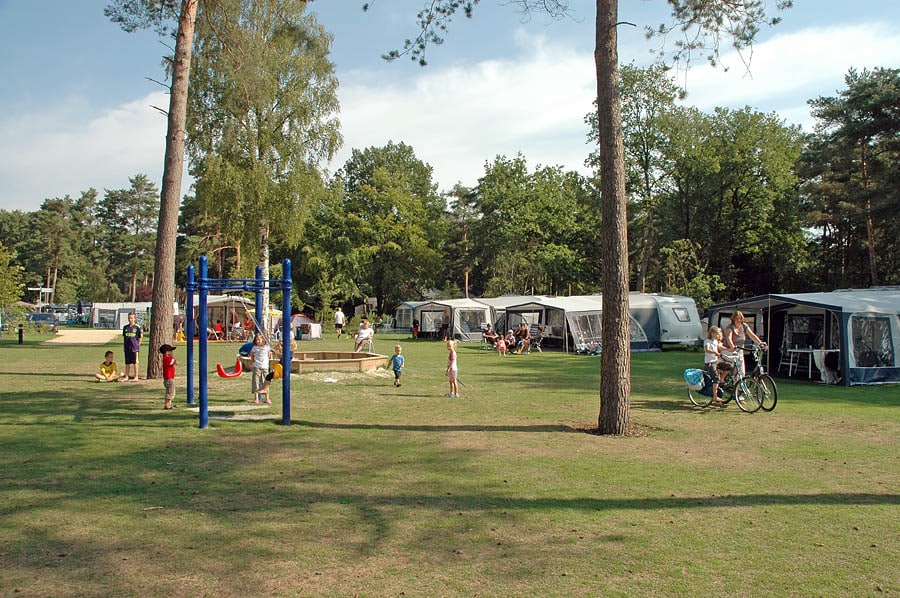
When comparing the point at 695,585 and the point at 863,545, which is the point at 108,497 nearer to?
the point at 695,585

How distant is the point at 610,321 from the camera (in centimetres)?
888

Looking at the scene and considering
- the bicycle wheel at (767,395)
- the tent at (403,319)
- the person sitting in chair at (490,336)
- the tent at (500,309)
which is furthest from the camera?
the tent at (403,319)

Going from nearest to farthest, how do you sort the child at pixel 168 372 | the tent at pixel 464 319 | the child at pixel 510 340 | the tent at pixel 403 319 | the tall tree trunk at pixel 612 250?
1. the tall tree trunk at pixel 612 250
2. the child at pixel 168 372
3. the child at pixel 510 340
4. the tent at pixel 464 319
5. the tent at pixel 403 319

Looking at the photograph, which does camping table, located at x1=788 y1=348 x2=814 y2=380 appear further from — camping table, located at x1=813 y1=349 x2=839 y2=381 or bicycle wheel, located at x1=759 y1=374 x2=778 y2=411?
bicycle wheel, located at x1=759 y1=374 x2=778 y2=411

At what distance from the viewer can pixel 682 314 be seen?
96.4 ft

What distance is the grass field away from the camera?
13.4 ft

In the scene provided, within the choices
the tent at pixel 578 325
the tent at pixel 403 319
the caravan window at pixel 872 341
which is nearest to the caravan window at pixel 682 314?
the tent at pixel 578 325

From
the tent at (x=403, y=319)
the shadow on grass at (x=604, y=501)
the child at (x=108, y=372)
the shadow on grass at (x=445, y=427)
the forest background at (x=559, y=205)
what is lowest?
the shadow on grass at (x=604, y=501)

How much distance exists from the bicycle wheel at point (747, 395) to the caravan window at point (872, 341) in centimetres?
611

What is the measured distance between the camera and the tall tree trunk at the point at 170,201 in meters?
14.5

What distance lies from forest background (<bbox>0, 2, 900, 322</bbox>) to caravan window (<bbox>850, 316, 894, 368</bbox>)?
38.5 ft

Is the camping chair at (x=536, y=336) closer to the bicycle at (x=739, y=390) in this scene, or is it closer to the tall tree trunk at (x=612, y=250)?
the bicycle at (x=739, y=390)

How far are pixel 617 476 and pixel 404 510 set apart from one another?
2314mm

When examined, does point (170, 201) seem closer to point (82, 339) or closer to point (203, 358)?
point (203, 358)
